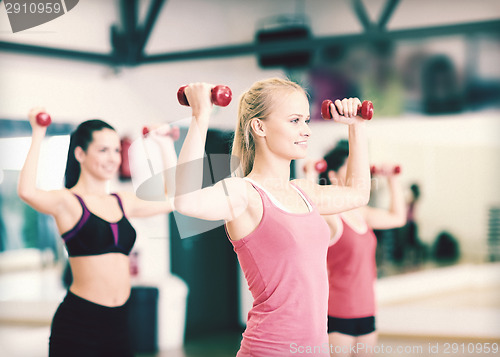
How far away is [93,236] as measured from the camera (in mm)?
2520

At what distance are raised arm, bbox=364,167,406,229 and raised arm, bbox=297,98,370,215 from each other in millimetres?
1340

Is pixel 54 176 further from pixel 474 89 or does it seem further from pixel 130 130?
pixel 474 89

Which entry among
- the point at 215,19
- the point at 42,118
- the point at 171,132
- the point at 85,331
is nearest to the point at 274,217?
the point at 171,132

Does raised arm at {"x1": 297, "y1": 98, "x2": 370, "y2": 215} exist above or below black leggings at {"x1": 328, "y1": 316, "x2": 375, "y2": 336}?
above

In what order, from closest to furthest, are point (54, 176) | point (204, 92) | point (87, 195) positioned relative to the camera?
point (204, 92) → point (87, 195) → point (54, 176)

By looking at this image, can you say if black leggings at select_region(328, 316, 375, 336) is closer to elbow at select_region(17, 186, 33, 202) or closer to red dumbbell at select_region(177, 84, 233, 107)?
elbow at select_region(17, 186, 33, 202)

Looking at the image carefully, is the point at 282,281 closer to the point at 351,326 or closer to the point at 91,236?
the point at 91,236

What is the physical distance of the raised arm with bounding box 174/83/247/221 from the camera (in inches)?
56.4

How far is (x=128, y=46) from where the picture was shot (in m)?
5.77

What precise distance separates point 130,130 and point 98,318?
3.32 m

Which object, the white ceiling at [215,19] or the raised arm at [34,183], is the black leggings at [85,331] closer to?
the raised arm at [34,183]

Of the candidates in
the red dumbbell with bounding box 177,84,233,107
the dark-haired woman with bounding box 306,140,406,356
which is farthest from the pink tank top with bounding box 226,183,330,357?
the dark-haired woman with bounding box 306,140,406,356

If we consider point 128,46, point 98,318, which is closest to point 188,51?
point 128,46

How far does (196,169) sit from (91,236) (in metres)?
1.24
